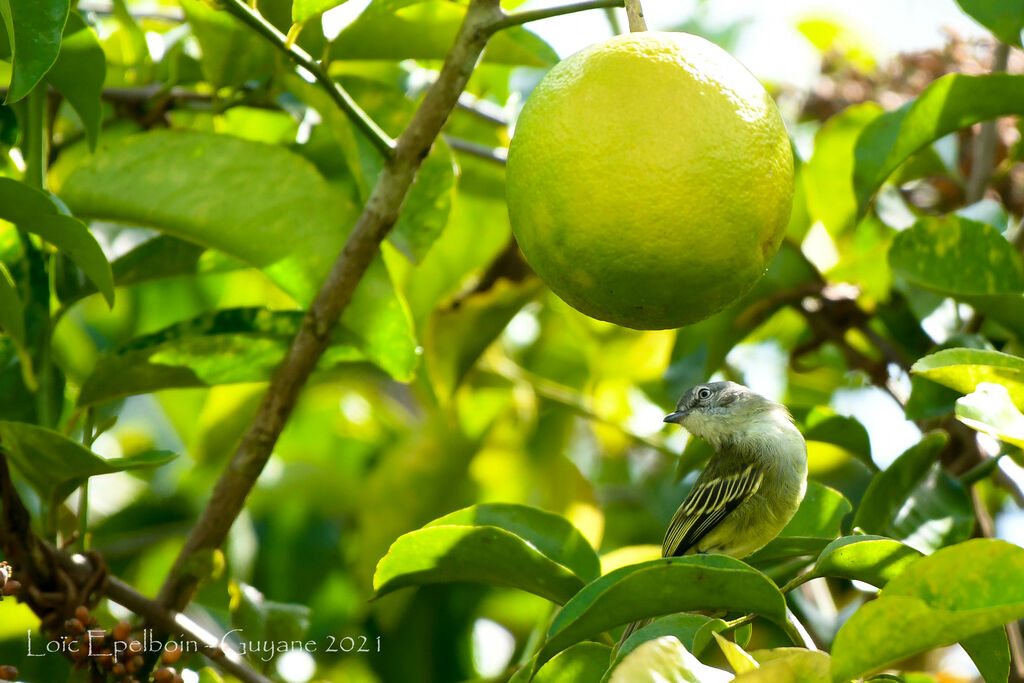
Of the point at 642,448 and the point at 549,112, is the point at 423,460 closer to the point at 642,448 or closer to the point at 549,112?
the point at 642,448

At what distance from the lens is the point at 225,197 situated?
183 centimetres

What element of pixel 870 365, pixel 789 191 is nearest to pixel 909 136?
pixel 870 365

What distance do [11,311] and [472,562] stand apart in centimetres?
84

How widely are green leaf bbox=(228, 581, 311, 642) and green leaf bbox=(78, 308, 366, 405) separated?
45 cm

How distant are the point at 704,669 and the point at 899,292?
1706 mm

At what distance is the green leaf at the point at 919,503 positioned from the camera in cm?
177

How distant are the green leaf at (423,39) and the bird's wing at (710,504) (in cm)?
97

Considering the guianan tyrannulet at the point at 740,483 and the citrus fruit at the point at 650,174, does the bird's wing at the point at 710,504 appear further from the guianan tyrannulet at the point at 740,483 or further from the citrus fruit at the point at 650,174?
the citrus fruit at the point at 650,174

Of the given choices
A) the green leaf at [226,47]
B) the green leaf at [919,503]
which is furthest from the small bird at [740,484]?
the green leaf at [226,47]

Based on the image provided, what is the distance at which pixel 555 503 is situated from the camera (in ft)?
9.62

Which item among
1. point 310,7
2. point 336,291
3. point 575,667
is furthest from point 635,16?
point 575,667

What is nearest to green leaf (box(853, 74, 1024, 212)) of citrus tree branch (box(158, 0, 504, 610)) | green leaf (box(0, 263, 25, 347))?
citrus tree branch (box(158, 0, 504, 610))

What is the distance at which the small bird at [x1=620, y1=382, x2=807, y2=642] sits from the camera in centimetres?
206

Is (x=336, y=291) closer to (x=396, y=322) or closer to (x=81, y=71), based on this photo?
(x=396, y=322)
